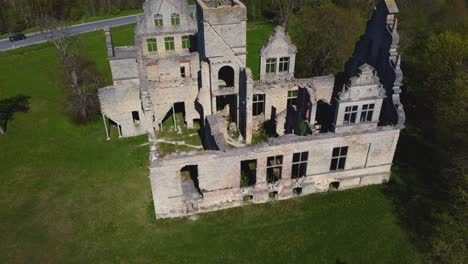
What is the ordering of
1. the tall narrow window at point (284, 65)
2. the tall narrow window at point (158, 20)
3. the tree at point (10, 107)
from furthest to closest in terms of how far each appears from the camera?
1. the tall narrow window at point (158, 20)
2. the tree at point (10, 107)
3. the tall narrow window at point (284, 65)

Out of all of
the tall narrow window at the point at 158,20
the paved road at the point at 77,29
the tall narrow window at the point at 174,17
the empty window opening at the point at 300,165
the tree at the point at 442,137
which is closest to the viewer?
the tree at the point at 442,137

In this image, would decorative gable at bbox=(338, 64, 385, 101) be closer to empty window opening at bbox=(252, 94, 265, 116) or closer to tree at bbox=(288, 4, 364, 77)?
empty window opening at bbox=(252, 94, 265, 116)

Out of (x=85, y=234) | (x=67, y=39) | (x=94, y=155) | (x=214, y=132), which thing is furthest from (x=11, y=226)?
(x=67, y=39)

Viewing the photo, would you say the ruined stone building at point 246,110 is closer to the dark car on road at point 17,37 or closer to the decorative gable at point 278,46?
the decorative gable at point 278,46

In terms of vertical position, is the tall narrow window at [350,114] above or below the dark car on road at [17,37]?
above

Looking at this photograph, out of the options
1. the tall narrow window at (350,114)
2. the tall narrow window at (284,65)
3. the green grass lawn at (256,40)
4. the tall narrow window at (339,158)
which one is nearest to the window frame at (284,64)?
the tall narrow window at (284,65)

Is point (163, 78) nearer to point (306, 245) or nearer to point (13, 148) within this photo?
point (13, 148)
